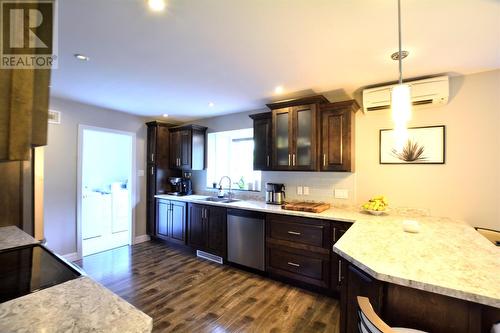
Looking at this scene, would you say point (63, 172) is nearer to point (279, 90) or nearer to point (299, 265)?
point (279, 90)

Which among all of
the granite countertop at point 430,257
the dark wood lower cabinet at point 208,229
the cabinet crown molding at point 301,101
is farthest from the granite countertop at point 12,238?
the cabinet crown molding at point 301,101

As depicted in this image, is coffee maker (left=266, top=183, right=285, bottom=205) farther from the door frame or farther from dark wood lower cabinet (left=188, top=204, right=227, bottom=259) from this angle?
the door frame

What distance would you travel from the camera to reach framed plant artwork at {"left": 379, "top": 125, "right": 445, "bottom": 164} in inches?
99.2

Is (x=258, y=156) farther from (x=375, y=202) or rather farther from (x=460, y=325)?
(x=460, y=325)

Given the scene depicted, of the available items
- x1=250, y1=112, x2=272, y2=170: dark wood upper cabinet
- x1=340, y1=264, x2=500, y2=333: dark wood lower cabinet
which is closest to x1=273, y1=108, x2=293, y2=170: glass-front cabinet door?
x1=250, y1=112, x2=272, y2=170: dark wood upper cabinet

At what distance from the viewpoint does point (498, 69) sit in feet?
7.50

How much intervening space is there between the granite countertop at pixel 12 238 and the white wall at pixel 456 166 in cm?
309

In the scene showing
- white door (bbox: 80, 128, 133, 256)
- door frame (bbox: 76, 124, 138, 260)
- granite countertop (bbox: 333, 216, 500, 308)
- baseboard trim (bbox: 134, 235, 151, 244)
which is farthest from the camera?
baseboard trim (bbox: 134, 235, 151, 244)

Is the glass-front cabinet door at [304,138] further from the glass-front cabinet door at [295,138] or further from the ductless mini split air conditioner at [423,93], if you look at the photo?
→ the ductless mini split air conditioner at [423,93]

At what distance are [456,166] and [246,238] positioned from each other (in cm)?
252

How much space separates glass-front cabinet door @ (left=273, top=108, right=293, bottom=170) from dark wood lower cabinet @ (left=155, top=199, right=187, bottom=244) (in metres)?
1.83

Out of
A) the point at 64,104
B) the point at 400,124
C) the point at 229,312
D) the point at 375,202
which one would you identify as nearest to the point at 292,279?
the point at 229,312

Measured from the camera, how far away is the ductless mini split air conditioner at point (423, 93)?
92.4 inches

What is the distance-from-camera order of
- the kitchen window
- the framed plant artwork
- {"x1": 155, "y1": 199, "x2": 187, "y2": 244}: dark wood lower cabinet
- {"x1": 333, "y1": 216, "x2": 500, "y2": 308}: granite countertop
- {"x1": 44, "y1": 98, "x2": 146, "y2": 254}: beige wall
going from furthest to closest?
the kitchen window → {"x1": 155, "y1": 199, "x2": 187, "y2": 244}: dark wood lower cabinet → {"x1": 44, "y1": 98, "x2": 146, "y2": 254}: beige wall → the framed plant artwork → {"x1": 333, "y1": 216, "x2": 500, "y2": 308}: granite countertop
